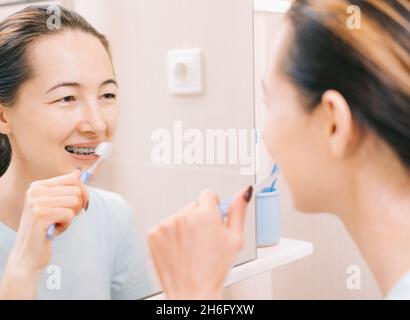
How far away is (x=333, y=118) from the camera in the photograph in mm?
562

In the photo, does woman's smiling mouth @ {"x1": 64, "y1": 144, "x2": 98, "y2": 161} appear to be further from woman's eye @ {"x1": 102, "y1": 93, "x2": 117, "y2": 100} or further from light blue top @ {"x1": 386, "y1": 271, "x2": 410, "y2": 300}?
light blue top @ {"x1": 386, "y1": 271, "x2": 410, "y2": 300}

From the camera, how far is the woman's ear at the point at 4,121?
2.23 ft

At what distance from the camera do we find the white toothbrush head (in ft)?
2.40

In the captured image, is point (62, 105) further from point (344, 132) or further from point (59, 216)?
point (344, 132)

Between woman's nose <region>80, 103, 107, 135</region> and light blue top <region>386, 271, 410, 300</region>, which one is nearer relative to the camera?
light blue top <region>386, 271, 410, 300</region>

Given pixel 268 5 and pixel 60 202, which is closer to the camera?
pixel 60 202

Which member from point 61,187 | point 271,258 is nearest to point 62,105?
point 61,187

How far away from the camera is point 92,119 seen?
2.34ft

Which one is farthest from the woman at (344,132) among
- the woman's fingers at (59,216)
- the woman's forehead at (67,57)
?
the woman's forehead at (67,57)

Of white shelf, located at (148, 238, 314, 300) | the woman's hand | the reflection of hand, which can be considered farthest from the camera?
white shelf, located at (148, 238, 314, 300)

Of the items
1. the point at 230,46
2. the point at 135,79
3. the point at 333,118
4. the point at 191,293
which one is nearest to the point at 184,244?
the point at 191,293

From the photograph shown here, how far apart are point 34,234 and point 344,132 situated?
0.42 m

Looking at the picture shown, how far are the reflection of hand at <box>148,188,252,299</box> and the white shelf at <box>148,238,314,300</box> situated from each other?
0.32m

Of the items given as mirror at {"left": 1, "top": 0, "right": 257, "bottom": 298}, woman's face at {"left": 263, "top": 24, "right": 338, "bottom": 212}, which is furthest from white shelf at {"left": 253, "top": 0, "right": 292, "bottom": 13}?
woman's face at {"left": 263, "top": 24, "right": 338, "bottom": 212}
